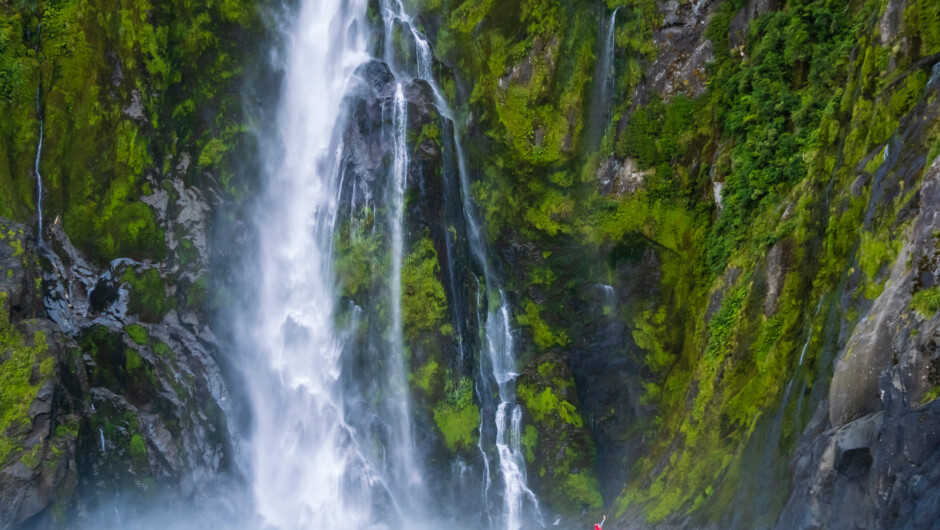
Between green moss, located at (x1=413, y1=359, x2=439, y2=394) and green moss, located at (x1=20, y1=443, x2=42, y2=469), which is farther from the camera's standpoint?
green moss, located at (x1=413, y1=359, x2=439, y2=394)

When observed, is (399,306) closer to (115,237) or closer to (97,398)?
(115,237)

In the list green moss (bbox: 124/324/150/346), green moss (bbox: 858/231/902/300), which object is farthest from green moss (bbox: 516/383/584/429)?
green moss (bbox: 124/324/150/346)

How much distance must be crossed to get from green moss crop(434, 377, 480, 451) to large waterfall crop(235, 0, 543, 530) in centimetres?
37

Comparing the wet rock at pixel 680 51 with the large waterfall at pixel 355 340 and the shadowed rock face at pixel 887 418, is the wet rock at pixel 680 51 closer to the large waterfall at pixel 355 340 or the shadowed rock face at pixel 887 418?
the large waterfall at pixel 355 340

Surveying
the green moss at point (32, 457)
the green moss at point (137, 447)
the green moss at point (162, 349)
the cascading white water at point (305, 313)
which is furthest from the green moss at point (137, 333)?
the green moss at point (32, 457)

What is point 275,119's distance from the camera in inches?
726

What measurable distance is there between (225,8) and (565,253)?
12130mm

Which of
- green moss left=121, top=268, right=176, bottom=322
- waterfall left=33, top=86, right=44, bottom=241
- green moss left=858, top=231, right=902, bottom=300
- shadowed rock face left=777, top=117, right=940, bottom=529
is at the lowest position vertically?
shadowed rock face left=777, top=117, right=940, bottom=529

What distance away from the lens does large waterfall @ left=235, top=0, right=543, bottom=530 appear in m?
17.0

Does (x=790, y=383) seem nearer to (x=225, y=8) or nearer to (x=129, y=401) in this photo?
(x=129, y=401)

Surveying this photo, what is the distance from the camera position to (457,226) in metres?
17.7

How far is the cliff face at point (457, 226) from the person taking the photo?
1348cm

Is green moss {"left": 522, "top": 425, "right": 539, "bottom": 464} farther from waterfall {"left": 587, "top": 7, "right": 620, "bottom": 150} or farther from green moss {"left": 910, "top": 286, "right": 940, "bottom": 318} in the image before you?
green moss {"left": 910, "top": 286, "right": 940, "bottom": 318}

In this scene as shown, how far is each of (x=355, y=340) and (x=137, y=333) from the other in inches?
228
